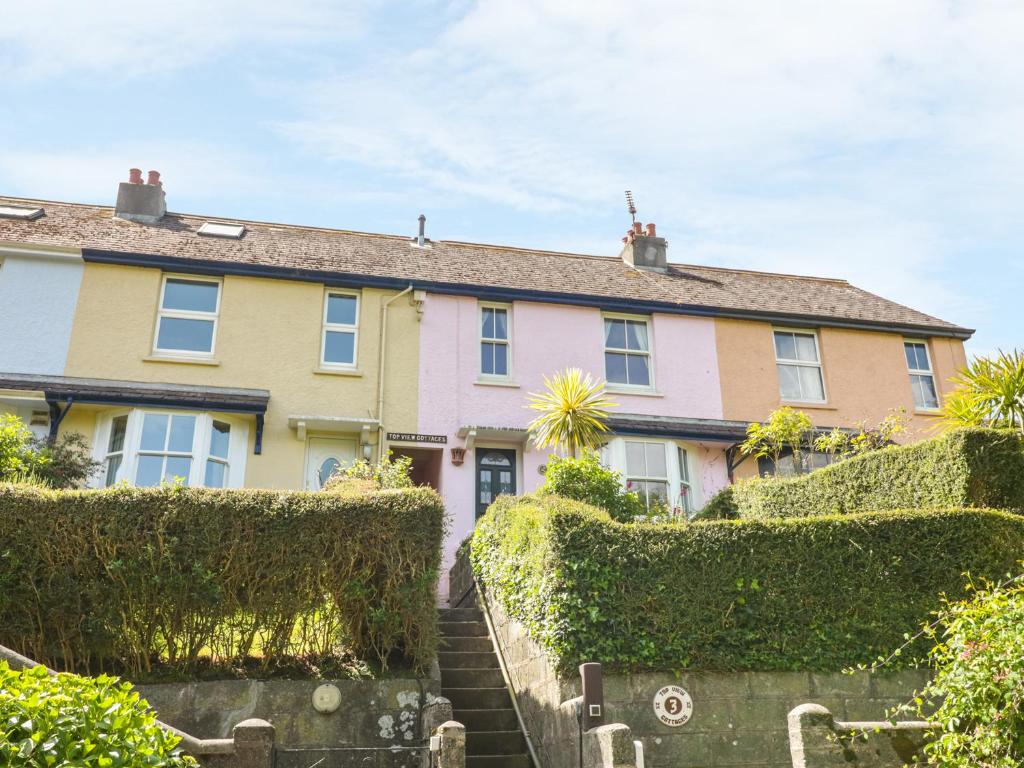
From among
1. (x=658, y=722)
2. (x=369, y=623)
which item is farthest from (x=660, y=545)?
(x=369, y=623)

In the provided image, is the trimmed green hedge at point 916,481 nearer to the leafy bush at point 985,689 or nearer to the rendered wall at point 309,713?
the leafy bush at point 985,689

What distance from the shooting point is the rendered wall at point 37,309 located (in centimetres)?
1574

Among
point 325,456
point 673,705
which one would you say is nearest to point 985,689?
point 673,705

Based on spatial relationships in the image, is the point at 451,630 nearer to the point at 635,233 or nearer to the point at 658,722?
the point at 658,722

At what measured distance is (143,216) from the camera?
19.0 meters

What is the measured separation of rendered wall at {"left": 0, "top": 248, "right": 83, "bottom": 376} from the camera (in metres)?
15.7

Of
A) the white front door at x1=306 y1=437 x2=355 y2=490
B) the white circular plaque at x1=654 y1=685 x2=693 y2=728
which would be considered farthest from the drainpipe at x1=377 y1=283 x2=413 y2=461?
the white circular plaque at x1=654 y1=685 x2=693 y2=728

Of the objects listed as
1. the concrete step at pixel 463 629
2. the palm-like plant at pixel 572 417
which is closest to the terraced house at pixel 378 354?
the palm-like plant at pixel 572 417

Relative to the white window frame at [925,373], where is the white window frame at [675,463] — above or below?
below

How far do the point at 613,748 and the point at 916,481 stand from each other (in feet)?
21.5

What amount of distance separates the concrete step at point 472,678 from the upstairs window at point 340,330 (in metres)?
7.63

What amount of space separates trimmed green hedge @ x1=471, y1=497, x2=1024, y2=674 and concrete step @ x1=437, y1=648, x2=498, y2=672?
1658mm

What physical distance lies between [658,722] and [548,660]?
3.85 ft

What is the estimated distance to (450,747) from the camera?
7.46 m
